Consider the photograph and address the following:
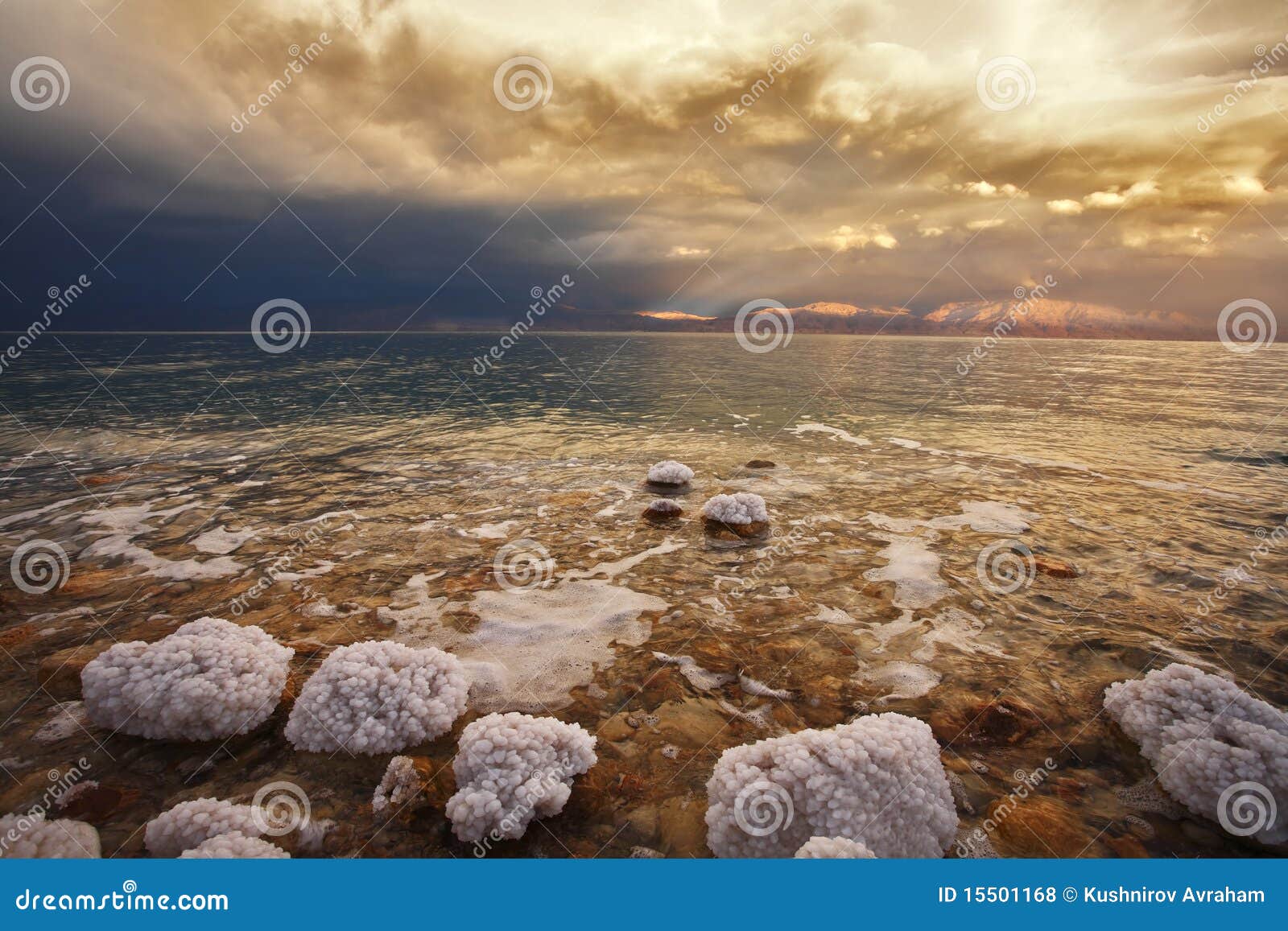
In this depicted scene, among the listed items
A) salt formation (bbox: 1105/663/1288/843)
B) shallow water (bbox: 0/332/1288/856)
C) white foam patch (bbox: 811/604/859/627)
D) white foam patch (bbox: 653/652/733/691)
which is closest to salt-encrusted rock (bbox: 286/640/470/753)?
shallow water (bbox: 0/332/1288/856)

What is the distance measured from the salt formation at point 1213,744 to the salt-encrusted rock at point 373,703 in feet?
20.1

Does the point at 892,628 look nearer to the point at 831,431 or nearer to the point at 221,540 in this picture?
the point at 221,540

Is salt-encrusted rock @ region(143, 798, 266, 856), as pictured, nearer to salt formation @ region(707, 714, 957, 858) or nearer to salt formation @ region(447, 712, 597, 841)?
salt formation @ region(447, 712, 597, 841)

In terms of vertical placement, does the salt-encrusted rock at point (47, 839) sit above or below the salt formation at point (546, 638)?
below

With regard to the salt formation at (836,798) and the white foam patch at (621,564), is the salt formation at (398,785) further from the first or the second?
the white foam patch at (621,564)

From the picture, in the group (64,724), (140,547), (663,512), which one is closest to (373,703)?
(64,724)

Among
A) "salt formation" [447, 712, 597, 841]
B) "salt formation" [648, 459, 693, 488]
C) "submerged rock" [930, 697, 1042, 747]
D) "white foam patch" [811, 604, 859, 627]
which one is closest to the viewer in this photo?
"salt formation" [447, 712, 597, 841]

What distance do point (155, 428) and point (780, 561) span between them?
2425 cm

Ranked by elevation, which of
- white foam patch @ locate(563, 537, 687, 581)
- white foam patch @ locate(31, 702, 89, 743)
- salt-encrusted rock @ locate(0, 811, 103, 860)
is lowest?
white foam patch @ locate(31, 702, 89, 743)

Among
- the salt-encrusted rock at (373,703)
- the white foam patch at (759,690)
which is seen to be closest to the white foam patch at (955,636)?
the white foam patch at (759,690)

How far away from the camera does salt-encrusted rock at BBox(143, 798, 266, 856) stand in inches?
A: 146

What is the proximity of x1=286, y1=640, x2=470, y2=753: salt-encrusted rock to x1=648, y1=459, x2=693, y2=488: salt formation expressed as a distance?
8.04 m

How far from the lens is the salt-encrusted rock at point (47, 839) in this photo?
3.60m

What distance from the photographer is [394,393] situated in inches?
1271
